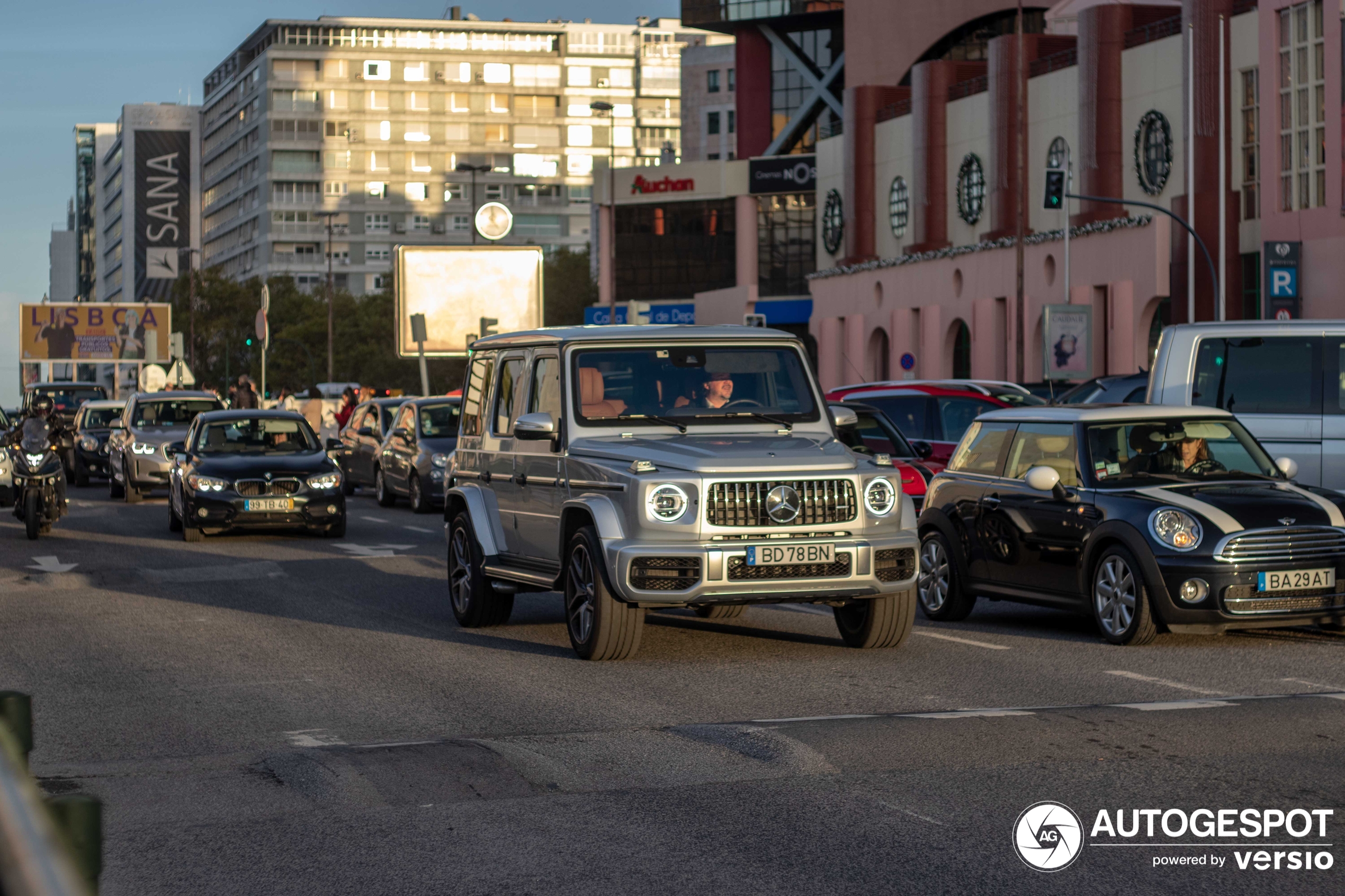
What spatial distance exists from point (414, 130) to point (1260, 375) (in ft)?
498

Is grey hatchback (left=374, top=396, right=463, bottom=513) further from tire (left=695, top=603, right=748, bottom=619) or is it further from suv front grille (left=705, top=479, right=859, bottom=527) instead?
suv front grille (left=705, top=479, right=859, bottom=527)

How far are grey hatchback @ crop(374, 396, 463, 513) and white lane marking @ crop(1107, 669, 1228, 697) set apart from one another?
696 inches

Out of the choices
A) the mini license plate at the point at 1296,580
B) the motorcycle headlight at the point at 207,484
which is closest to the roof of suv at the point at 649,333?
the mini license plate at the point at 1296,580

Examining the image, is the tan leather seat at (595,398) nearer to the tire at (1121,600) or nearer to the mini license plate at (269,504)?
the tire at (1121,600)

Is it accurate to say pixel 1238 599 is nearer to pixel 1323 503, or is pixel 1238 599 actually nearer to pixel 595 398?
pixel 1323 503

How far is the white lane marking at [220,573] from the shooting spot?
1717 cm

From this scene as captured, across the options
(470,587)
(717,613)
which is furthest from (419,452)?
(470,587)

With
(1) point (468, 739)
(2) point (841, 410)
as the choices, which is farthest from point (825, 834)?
(2) point (841, 410)

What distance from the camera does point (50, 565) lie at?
61.2 ft

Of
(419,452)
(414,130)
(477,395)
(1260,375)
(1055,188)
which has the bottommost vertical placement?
(419,452)

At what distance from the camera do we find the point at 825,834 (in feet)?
19.8

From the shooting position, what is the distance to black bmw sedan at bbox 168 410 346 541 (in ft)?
70.8

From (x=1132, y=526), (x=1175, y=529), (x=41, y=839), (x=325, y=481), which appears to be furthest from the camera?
(x=325, y=481)

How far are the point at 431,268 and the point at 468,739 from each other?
98.4 ft
